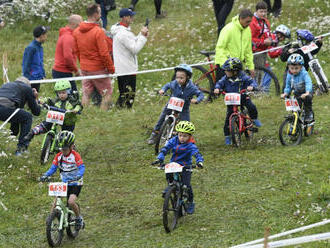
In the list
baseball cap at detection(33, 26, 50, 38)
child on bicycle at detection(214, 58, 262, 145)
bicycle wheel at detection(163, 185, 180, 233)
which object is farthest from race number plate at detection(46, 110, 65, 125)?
baseball cap at detection(33, 26, 50, 38)

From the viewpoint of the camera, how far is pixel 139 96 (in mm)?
16922

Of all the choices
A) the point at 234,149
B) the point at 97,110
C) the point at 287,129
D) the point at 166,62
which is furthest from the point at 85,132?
the point at 166,62

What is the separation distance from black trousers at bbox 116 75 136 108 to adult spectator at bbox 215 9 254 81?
206cm

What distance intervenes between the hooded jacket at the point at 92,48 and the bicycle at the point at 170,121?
2.74 metres

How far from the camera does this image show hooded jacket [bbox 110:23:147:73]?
14117 millimetres

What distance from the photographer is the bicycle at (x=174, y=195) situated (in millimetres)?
8406

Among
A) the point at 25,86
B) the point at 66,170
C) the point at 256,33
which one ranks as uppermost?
the point at 256,33

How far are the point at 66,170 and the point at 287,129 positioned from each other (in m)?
4.51

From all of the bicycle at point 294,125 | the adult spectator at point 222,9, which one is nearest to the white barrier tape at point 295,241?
the bicycle at point 294,125

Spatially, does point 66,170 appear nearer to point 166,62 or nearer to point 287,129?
point 287,129

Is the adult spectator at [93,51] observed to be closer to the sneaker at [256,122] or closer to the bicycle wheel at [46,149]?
the bicycle wheel at [46,149]

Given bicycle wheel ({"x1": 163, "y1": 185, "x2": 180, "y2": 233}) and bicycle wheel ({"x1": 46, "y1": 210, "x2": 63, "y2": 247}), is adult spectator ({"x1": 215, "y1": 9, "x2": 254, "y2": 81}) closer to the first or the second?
bicycle wheel ({"x1": 163, "y1": 185, "x2": 180, "y2": 233})

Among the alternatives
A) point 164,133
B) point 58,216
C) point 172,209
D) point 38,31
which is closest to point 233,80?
point 164,133

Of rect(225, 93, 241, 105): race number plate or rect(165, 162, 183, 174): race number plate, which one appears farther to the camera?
rect(225, 93, 241, 105): race number plate
